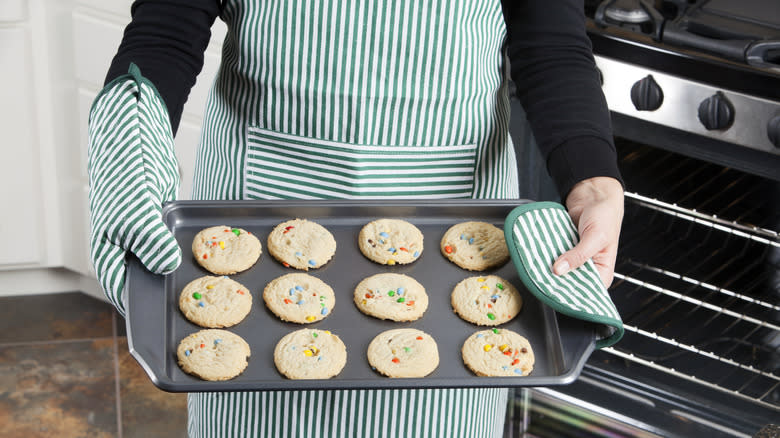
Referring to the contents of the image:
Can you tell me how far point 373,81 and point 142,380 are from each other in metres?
1.45

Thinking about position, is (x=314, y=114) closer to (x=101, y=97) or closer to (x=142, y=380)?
(x=101, y=97)

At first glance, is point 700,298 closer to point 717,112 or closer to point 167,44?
point 717,112

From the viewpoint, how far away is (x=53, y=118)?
2.22m

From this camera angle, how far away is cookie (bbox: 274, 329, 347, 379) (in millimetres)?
976

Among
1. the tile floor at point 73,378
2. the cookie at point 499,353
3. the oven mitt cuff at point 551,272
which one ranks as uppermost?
the oven mitt cuff at point 551,272

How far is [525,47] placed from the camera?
3.96 ft

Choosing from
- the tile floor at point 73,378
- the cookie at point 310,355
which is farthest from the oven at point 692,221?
the tile floor at point 73,378

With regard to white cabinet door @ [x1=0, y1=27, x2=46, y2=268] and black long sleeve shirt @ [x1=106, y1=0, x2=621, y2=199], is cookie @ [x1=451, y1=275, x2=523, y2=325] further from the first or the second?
white cabinet door @ [x1=0, y1=27, x2=46, y2=268]

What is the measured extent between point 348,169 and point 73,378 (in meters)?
1.47

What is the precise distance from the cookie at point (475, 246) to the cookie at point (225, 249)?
0.83 feet

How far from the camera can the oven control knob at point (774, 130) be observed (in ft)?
4.53

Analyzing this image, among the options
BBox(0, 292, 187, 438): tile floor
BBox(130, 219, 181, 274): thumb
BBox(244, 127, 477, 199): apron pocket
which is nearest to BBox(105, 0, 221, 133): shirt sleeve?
BBox(244, 127, 477, 199): apron pocket

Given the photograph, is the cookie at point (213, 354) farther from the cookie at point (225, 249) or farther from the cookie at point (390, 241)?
the cookie at point (390, 241)

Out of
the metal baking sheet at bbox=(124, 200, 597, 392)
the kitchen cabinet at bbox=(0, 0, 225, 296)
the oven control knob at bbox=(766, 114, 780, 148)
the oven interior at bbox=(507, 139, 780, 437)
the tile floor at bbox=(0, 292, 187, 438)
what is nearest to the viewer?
the metal baking sheet at bbox=(124, 200, 597, 392)
